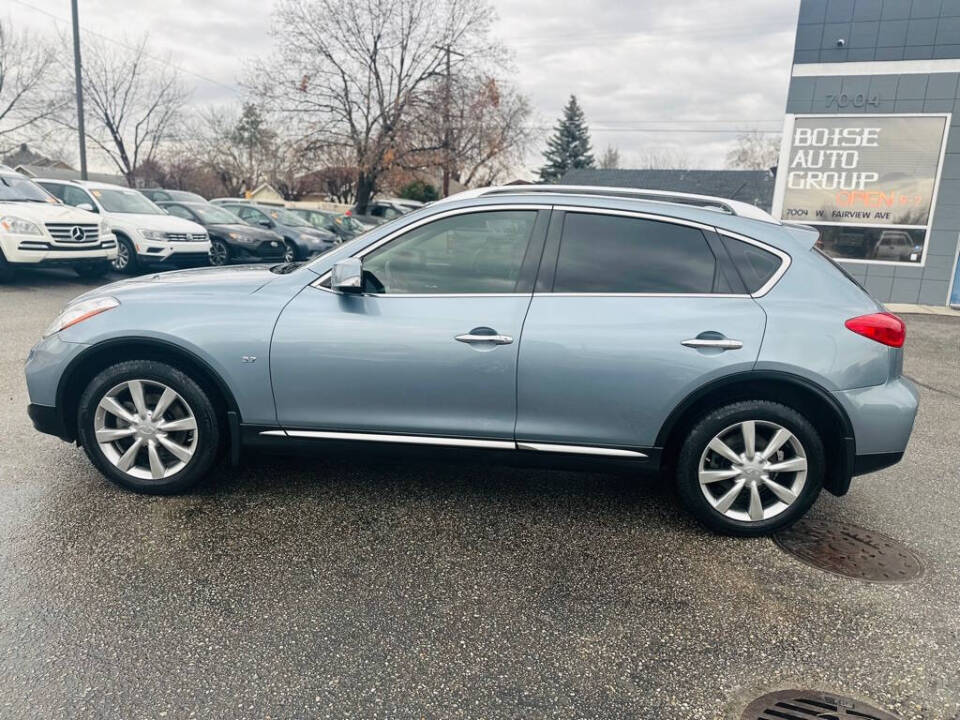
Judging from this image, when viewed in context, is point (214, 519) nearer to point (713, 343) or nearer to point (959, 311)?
point (713, 343)

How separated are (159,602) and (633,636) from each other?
1877 millimetres

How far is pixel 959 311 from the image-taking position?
41.3 feet

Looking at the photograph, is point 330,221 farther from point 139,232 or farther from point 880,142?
point 880,142

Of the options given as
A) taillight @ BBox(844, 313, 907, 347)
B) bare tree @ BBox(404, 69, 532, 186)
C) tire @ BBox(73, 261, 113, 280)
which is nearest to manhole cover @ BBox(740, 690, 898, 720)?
taillight @ BBox(844, 313, 907, 347)

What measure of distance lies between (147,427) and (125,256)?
32.9ft

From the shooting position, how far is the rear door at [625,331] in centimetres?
324

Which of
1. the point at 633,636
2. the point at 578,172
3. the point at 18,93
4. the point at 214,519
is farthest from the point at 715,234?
the point at 18,93

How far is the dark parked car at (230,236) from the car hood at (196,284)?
1030cm

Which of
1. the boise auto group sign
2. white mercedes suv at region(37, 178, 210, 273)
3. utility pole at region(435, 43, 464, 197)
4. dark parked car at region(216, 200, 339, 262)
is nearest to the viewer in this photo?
white mercedes suv at region(37, 178, 210, 273)

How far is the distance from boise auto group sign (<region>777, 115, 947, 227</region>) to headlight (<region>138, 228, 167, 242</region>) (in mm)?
11566

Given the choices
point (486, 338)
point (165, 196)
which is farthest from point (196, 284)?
point (165, 196)

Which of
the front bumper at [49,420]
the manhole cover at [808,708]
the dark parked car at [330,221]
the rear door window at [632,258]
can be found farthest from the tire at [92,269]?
the manhole cover at [808,708]

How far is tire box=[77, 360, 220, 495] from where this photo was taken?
3.51m

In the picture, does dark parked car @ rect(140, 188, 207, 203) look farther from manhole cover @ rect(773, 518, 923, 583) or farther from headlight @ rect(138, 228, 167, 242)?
manhole cover @ rect(773, 518, 923, 583)
